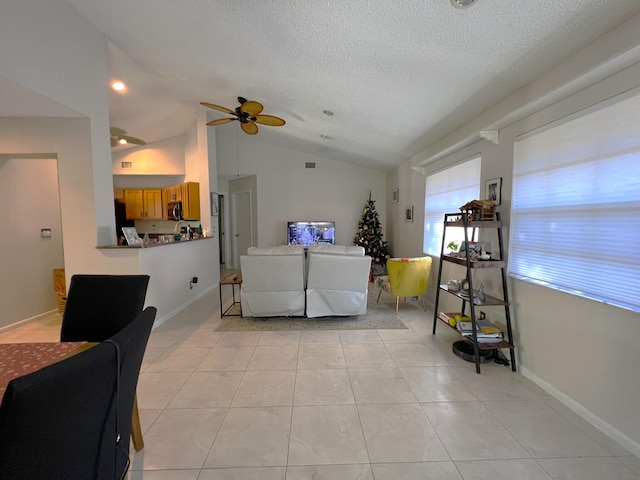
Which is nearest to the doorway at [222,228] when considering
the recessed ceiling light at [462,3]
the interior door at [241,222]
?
the interior door at [241,222]

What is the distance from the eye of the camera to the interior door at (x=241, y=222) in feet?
23.4

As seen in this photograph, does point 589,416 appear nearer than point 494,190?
Yes

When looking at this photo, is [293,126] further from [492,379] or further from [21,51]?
[492,379]

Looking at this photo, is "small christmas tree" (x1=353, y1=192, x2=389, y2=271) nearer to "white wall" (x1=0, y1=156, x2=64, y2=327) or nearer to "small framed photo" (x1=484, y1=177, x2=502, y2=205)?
"small framed photo" (x1=484, y1=177, x2=502, y2=205)

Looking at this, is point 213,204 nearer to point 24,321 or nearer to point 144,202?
point 144,202

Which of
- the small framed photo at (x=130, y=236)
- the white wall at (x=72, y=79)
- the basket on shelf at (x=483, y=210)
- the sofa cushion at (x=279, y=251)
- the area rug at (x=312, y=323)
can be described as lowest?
the area rug at (x=312, y=323)

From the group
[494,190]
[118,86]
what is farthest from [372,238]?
[118,86]

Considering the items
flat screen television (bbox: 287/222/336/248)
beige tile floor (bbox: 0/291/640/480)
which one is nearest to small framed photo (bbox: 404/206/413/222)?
flat screen television (bbox: 287/222/336/248)

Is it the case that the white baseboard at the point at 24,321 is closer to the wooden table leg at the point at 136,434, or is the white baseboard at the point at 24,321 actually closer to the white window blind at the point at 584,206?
the wooden table leg at the point at 136,434

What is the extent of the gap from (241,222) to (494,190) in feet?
19.6

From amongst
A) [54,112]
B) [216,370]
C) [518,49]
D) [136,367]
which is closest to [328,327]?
[216,370]

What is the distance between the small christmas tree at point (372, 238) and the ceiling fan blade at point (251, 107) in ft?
11.8

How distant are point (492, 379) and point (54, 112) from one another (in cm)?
461

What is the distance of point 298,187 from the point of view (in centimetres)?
680
